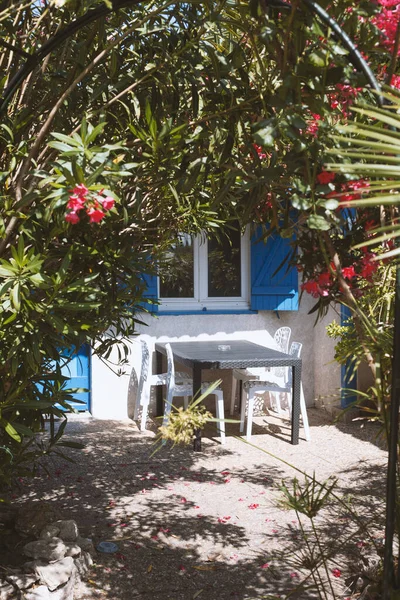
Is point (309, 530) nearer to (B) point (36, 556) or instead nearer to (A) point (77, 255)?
(B) point (36, 556)

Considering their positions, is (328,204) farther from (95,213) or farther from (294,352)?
(294,352)

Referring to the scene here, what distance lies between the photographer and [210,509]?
453 centimetres

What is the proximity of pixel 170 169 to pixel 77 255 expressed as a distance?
0.46 meters

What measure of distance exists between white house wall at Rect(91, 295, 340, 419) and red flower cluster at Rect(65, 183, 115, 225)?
5740 mm

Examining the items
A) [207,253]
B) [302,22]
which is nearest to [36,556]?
[302,22]

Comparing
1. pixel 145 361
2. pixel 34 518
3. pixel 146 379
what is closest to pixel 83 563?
pixel 34 518

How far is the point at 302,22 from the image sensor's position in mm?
1733

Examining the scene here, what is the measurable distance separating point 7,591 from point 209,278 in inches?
214

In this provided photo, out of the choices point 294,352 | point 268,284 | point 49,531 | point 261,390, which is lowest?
point 49,531

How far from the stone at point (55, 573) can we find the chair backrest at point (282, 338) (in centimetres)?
492

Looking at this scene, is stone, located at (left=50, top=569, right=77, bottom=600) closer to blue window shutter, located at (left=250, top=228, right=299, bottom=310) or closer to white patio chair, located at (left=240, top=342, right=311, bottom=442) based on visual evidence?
white patio chair, located at (left=240, top=342, right=311, bottom=442)

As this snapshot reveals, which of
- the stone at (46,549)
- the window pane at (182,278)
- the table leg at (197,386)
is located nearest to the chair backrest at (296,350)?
the table leg at (197,386)

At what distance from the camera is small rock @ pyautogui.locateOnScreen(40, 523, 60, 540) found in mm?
3344

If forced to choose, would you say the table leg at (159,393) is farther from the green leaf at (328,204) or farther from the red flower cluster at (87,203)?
the green leaf at (328,204)
